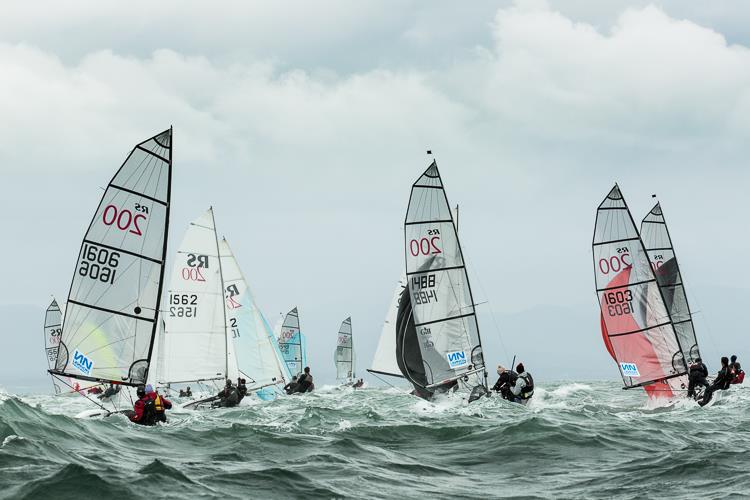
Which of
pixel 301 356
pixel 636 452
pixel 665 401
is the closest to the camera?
pixel 636 452

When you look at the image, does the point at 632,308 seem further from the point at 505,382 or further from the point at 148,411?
the point at 148,411

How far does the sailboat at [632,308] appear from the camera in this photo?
82.2ft

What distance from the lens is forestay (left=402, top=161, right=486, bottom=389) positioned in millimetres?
24000

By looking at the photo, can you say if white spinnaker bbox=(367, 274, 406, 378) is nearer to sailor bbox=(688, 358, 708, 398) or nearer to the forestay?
the forestay

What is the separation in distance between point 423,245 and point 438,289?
129 centimetres

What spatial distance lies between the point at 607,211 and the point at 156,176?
14.0 m

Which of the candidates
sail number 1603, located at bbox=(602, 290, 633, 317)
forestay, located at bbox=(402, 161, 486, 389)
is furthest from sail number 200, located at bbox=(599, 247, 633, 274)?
forestay, located at bbox=(402, 161, 486, 389)

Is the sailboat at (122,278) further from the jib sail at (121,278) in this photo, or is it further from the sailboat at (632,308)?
the sailboat at (632,308)

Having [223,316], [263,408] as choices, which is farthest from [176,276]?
[263,408]

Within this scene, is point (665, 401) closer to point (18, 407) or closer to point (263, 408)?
point (263, 408)

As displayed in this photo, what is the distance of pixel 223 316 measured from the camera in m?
27.0

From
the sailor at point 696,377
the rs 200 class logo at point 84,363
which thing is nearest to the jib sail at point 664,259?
the sailor at point 696,377

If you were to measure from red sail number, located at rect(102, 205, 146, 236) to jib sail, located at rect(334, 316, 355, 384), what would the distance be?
44.3m

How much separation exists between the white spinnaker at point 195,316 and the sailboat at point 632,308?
11.7 m
